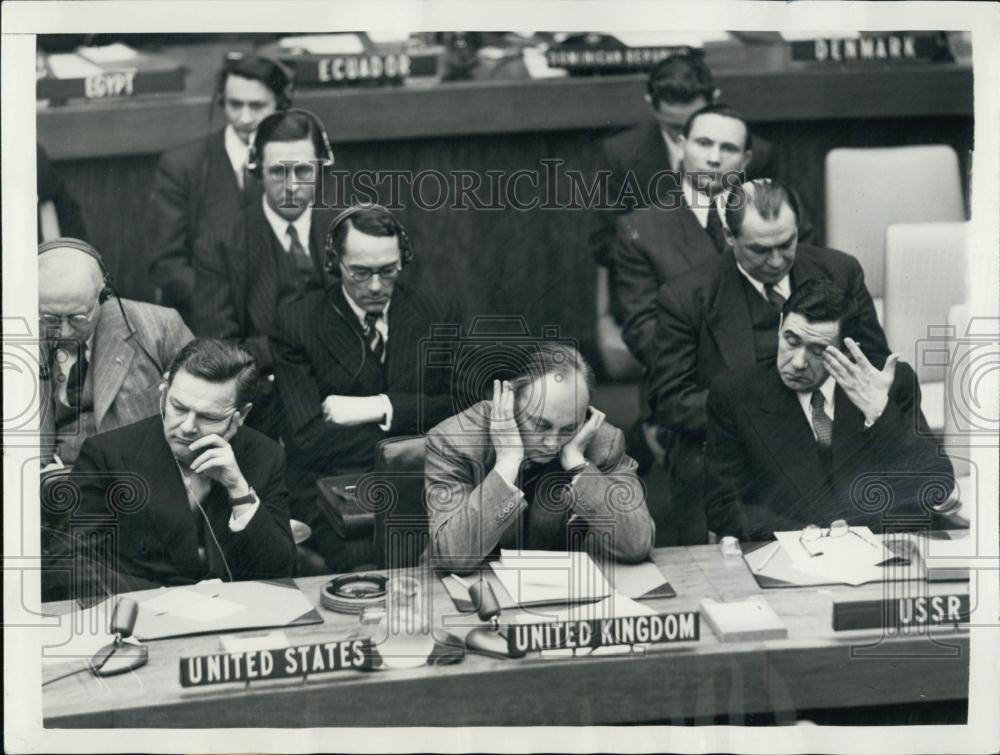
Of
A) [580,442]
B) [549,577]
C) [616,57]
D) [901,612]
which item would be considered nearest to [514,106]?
[616,57]

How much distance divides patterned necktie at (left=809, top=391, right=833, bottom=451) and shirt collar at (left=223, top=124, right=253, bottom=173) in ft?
5.76

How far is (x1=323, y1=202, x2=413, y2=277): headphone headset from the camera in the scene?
3.62m

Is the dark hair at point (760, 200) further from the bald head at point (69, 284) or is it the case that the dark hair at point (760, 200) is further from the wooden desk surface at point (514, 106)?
the bald head at point (69, 284)

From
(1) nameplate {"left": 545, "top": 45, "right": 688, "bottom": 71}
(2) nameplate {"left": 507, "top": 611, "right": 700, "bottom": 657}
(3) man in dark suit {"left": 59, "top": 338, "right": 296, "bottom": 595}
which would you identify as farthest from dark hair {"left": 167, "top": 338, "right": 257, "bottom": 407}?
(1) nameplate {"left": 545, "top": 45, "right": 688, "bottom": 71}

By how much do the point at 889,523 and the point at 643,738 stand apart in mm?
931

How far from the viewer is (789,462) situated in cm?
366

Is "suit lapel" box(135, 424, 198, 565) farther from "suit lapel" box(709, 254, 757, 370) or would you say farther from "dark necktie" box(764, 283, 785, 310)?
"dark necktie" box(764, 283, 785, 310)

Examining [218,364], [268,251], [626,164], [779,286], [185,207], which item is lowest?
[218,364]

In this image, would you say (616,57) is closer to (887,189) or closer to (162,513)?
(887,189)

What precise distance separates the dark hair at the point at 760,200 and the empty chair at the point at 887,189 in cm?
12

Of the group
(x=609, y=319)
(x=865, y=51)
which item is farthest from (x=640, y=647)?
(x=865, y=51)

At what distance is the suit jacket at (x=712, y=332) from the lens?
3.66 metres

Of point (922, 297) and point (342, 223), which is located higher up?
point (342, 223)

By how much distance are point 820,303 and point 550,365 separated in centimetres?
79
